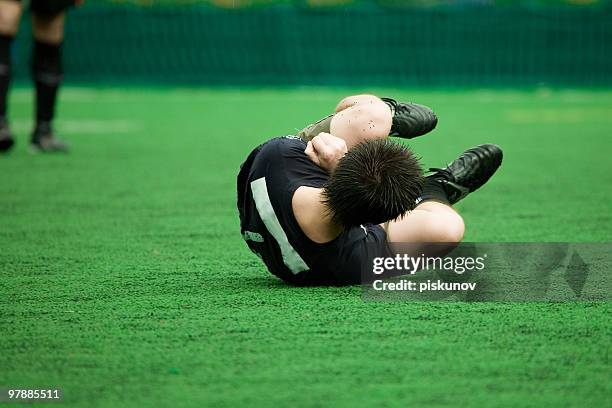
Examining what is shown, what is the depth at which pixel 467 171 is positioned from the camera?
322 centimetres

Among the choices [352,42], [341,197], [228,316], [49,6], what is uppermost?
[49,6]

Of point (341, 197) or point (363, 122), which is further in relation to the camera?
point (363, 122)

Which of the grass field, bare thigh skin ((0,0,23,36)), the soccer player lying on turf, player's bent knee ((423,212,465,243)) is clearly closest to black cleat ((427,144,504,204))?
the soccer player lying on turf

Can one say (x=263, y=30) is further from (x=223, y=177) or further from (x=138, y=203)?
(x=138, y=203)

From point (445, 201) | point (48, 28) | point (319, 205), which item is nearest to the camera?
point (319, 205)

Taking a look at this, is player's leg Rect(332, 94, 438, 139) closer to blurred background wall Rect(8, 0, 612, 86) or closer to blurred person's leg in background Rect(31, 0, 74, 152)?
blurred person's leg in background Rect(31, 0, 74, 152)

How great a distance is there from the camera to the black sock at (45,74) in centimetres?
639

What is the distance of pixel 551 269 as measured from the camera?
308 cm

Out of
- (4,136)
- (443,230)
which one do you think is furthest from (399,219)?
(4,136)

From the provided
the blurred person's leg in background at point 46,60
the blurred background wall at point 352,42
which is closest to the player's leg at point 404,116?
the blurred person's leg in background at point 46,60

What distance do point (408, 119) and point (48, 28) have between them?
12.7 ft

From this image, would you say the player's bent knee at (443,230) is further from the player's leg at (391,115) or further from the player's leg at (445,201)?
the player's leg at (391,115)

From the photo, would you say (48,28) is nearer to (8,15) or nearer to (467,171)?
(8,15)

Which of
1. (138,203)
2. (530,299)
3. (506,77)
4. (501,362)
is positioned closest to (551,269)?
Result: (530,299)
